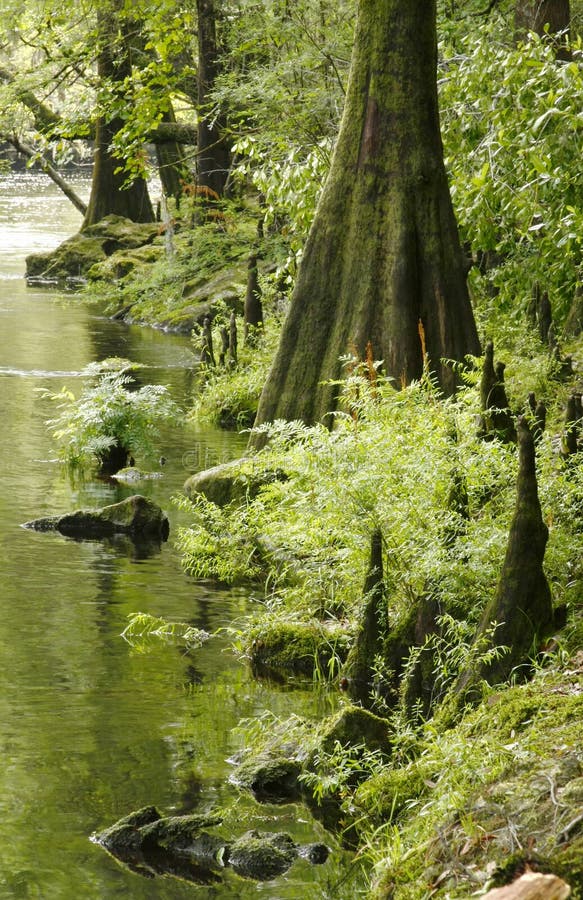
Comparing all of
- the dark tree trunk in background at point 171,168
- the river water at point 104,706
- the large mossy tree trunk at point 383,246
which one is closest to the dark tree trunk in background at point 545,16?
the large mossy tree trunk at point 383,246

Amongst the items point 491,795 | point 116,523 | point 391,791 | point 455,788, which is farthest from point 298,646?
point 116,523

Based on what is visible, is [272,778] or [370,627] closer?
[272,778]

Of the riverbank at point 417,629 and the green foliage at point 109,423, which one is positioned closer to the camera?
the riverbank at point 417,629

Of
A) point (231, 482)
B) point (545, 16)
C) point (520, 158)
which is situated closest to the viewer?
point (231, 482)

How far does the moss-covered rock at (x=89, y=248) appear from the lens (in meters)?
34.8

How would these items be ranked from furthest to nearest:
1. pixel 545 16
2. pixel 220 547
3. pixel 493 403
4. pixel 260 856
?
1. pixel 545 16
2. pixel 220 547
3. pixel 493 403
4. pixel 260 856

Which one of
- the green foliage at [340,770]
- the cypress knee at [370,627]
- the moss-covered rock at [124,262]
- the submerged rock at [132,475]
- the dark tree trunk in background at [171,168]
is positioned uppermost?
the dark tree trunk in background at [171,168]

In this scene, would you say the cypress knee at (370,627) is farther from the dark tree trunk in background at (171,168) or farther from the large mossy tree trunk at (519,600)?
the dark tree trunk in background at (171,168)

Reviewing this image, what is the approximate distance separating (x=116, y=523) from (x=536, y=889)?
29.2 ft

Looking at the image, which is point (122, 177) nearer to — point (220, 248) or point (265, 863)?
point (220, 248)

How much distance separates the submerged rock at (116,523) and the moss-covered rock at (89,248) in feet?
74.0

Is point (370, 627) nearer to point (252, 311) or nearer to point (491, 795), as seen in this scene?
point (491, 795)

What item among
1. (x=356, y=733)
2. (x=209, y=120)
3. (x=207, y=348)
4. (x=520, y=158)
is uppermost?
(x=209, y=120)

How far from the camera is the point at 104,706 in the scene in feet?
26.3
